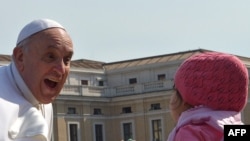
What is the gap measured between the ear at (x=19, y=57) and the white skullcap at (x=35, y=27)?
27mm

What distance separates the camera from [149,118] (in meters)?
41.1

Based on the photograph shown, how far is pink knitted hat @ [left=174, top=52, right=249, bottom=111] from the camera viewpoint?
2396 millimetres

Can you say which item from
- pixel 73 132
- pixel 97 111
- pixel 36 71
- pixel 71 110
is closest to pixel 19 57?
pixel 36 71

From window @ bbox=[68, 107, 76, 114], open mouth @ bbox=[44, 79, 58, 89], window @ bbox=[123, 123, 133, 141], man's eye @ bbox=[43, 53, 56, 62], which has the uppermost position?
man's eye @ bbox=[43, 53, 56, 62]

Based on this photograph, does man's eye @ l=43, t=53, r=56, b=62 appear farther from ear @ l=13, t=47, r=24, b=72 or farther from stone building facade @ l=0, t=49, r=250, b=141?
stone building facade @ l=0, t=49, r=250, b=141

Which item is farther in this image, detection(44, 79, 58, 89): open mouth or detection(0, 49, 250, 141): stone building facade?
detection(0, 49, 250, 141): stone building facade

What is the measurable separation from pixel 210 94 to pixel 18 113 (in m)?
0.61

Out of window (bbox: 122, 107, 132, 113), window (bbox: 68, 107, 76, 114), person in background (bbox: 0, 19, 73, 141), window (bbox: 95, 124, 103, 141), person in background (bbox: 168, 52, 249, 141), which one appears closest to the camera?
person in background (bbox: 168, 52, 249, 141)

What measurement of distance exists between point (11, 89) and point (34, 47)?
0.16 meters

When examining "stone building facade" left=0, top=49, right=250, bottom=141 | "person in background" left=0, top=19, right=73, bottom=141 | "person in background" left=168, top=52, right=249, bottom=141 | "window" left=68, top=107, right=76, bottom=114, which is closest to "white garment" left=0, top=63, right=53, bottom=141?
"person in background" left=0, top=19, right=73, bottom=141

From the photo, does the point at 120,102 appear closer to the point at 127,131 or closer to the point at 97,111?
the point at 97,111

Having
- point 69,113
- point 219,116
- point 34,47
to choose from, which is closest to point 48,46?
point 34,47

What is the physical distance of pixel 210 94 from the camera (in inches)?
94.7

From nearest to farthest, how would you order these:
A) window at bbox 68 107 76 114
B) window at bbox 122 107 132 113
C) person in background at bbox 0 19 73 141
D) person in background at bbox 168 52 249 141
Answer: person in background at bbox 168 52 249 141, person in background at bbox 0 19 73 141, window at bbox 68 107 76 114, window at bbox 122 107 132 113
